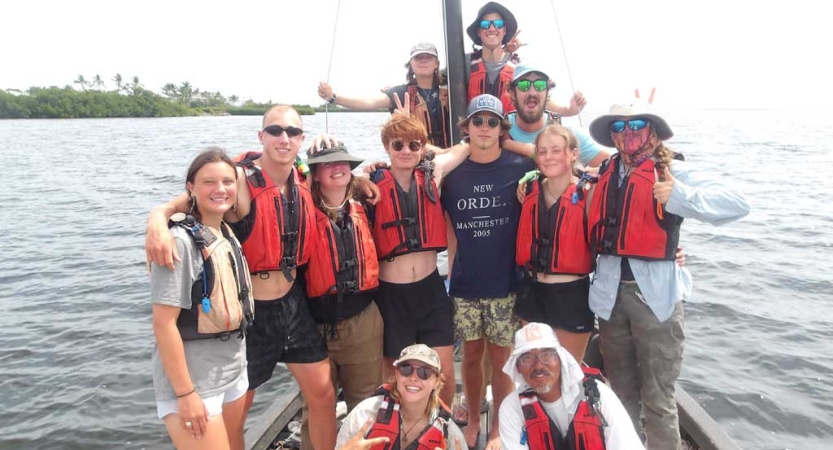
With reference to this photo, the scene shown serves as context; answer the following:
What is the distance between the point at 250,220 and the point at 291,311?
0.62 meters

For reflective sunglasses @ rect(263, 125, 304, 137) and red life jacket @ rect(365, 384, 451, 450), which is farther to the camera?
reflective sunglasses @ rect(263, 125, 304, 137)

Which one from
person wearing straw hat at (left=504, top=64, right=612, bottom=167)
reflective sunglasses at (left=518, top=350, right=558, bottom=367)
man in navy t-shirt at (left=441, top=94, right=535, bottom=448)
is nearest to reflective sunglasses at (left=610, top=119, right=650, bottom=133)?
person wearing straw hat at (left=504, top=64, right=612, bottom=167)

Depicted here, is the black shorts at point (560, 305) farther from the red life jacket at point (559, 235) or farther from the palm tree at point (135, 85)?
the palm tree at point (135, 85)

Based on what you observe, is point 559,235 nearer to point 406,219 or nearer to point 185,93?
point 406,219

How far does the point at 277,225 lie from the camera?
3.21 metres

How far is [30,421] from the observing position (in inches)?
270

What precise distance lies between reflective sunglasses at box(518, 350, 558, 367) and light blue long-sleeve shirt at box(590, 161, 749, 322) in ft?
2.01

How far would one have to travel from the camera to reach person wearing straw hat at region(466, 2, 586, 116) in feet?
14.5

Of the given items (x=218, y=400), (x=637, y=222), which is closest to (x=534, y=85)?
(x=637, y=222)

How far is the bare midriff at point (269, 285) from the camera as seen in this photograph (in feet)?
10.6

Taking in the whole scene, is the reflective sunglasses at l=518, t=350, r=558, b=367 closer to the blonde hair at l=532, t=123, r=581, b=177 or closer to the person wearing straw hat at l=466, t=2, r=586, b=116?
the blonde hair at l=532, t=123, r=581, b=177

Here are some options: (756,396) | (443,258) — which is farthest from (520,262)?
(443,258)

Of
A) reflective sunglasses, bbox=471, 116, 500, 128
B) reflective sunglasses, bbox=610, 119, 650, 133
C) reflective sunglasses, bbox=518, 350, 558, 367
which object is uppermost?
reflective sunglasses, bbox=471, 116, 500, 128

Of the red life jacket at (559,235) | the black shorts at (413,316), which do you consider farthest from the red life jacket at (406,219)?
the red life jacket at (559,235)
